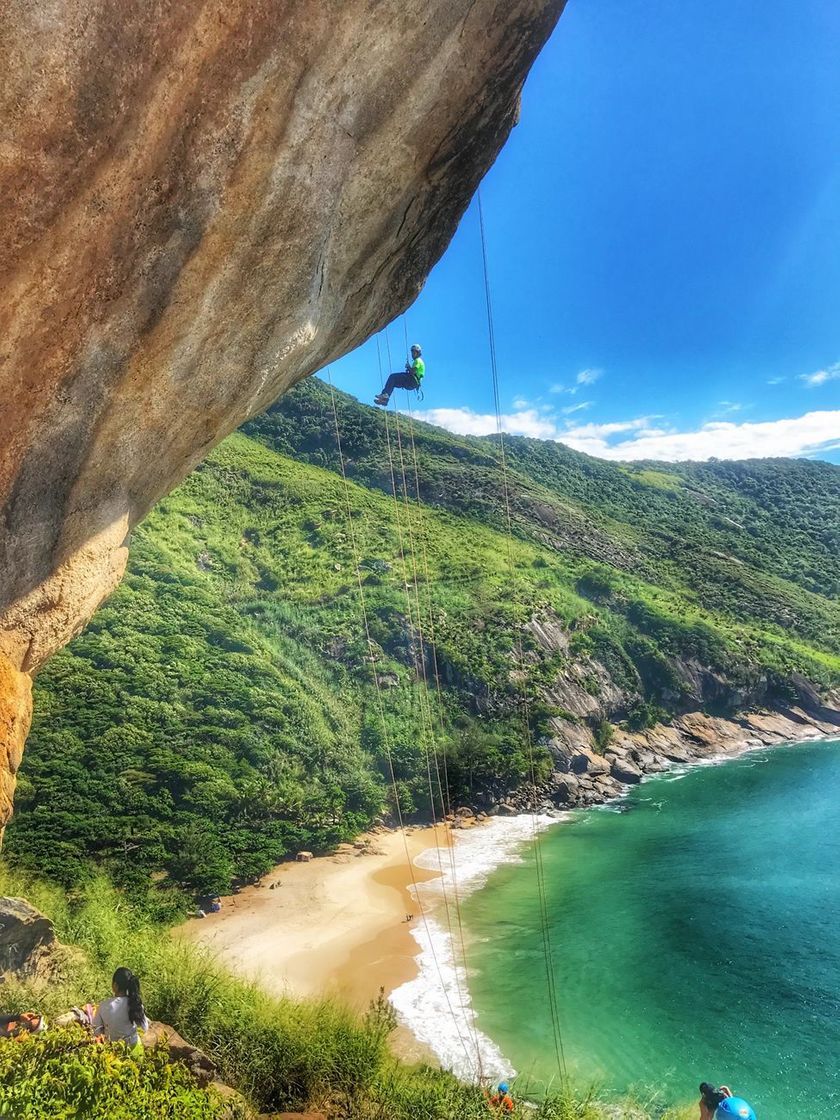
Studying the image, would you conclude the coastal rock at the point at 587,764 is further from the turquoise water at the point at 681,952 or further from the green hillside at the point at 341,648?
the turquoise water at the point at 681,952

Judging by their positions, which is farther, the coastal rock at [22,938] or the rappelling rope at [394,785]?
the rappelling rope at [394,785]

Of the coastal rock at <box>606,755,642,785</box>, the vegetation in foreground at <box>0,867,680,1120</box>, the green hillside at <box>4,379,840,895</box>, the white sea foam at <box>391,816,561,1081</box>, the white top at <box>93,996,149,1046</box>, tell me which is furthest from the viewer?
the coastal rock at <box>606,755,642,785</box>

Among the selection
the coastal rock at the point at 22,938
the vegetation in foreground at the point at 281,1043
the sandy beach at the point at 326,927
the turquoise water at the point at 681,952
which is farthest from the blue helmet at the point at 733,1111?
the sandy beach at the point at 326,927

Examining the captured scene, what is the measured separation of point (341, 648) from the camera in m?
58.4

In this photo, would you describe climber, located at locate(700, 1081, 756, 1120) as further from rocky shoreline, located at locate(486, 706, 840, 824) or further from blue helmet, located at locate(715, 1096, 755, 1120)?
rocky shoreline, located at locate(486, 706, 840, 824)

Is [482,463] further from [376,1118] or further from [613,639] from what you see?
[376,1118]

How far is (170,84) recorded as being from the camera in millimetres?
5121

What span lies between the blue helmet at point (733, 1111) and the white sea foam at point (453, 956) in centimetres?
1260

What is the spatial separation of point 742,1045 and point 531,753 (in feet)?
102

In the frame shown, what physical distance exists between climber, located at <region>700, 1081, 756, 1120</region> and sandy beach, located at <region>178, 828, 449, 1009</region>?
1737 cm

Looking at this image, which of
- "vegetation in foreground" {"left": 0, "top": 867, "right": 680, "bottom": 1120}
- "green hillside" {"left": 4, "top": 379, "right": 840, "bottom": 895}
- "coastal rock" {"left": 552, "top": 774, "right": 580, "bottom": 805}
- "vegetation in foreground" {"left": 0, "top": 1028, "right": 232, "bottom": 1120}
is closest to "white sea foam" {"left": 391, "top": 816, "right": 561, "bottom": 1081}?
"coastal rock" {"left": 552, "top": 774, "right": 580, "bottom": 805}

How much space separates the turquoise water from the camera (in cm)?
1973

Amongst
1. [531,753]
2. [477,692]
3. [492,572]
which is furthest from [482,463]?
[531,753]

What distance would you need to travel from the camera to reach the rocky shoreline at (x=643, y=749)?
4938 cm
